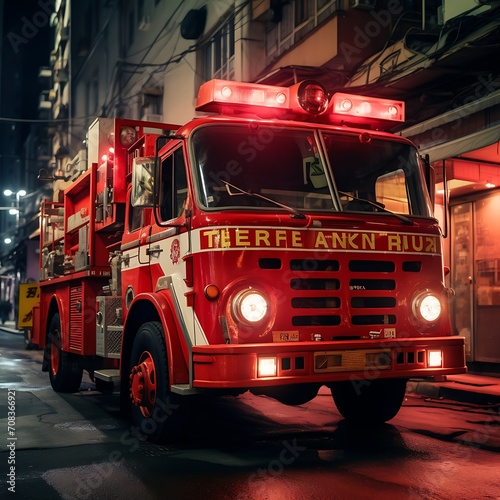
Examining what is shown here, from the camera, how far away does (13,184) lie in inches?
2744

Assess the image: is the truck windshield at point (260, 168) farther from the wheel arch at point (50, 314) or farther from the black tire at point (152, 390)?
the wheel arch at point (50, 314)

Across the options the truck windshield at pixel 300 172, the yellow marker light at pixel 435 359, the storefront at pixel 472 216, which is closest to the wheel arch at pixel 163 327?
the truck windshield at pixel 300 172

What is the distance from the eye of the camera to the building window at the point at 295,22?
15193 millimetres

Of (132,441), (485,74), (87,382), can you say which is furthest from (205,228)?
(485,74)

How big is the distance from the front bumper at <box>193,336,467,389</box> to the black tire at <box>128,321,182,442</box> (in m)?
0.62

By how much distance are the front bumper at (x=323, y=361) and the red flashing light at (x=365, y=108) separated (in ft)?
7.49

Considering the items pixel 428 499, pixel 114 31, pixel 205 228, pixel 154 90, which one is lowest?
pixel 428 499

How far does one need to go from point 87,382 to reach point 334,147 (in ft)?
22.6

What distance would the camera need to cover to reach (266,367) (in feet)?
18.2

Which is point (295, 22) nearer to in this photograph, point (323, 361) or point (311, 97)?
point (311, 97)

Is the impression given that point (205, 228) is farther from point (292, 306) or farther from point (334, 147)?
point (334, 147)

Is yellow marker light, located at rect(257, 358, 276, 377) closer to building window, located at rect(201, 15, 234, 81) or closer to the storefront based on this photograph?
the storefront

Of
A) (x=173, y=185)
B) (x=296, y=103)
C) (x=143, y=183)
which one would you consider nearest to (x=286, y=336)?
(x=173, y=185)

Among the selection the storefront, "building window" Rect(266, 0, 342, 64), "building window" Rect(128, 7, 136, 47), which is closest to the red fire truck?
the storefront
